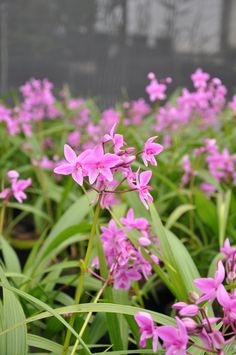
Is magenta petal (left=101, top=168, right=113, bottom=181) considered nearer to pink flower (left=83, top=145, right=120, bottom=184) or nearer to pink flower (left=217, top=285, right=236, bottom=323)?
pink flower (left=83, top=145, right=120, bottom=184)

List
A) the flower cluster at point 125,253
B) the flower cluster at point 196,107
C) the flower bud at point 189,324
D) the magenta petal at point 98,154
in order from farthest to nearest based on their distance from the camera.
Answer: the flower cluster at point 196,107
the flower cluster at point 125,253
the magenta petal at point 98,154
the flower bud at point 189,324

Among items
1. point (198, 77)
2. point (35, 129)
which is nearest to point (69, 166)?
point (198, 77)

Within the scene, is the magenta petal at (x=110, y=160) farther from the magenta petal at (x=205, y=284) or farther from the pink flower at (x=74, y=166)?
the magenta petal at (x=205, y=284)

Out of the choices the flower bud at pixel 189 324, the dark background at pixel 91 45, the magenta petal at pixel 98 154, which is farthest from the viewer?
the dark background at pixel 91 45

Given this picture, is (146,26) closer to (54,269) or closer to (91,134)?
(91,134)

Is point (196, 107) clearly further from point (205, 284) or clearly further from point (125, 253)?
point (205, 284)

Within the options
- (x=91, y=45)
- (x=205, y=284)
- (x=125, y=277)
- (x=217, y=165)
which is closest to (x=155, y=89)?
(x=217, y=165)

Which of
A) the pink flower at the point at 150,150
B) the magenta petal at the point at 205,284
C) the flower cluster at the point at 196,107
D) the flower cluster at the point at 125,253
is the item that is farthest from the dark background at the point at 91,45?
the magenta petal at the point at 205,284
